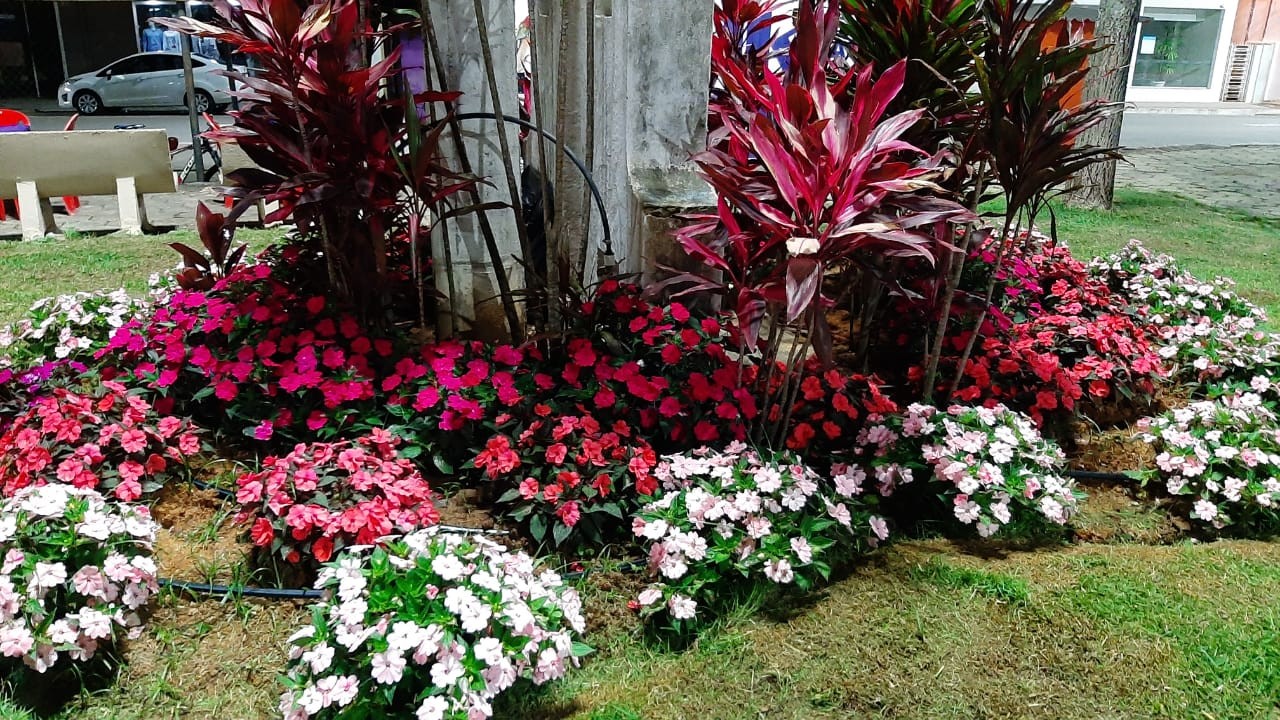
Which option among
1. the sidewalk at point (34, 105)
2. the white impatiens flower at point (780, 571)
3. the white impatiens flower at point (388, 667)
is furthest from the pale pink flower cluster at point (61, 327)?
the sidewalk at point (34, 105)

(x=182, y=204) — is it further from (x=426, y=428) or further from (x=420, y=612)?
(x=420, y=612)

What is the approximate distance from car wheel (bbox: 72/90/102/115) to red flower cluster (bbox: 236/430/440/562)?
2193cm

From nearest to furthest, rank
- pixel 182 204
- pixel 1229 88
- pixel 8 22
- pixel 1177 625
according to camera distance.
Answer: pixel 1177 625 → pixel 182 204 → pixel 8 22 → pixel 1229 88

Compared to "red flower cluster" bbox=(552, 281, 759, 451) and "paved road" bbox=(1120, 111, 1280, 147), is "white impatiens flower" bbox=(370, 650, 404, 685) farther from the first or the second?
"paved road" bbox=(1120, 111, 1280, 147)

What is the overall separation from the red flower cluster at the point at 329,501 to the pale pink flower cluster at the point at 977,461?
4.49 feet

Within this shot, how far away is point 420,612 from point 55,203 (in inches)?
369

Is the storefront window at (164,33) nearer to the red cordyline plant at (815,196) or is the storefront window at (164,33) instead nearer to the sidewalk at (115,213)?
the sidewalk at (115,213)

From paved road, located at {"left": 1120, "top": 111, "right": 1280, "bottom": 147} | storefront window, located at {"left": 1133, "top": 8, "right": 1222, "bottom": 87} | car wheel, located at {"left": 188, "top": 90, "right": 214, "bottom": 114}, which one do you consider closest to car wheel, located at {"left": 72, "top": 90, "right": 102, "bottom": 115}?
car wheel, located at {"left": 188, "top": 90, "right": 214, "bottom": 114}

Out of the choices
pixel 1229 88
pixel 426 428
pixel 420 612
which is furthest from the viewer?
pixel 1229 88

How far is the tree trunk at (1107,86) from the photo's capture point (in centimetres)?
817

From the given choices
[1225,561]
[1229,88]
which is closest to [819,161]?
[1225,561]

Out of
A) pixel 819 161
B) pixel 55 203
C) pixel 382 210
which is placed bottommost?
pixel 55 203

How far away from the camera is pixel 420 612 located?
2.00m

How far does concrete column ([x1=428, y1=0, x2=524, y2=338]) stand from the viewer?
Answer: 3.32 metres
